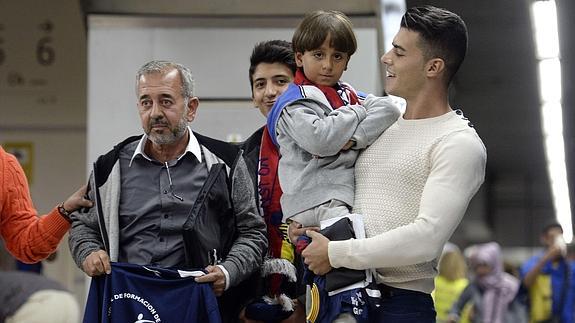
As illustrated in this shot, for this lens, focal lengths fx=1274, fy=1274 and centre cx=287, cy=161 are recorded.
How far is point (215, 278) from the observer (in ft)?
16.1

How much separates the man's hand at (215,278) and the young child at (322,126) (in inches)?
14.1

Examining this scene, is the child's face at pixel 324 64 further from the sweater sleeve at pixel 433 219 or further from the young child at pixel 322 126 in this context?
the sweater sleeve at pixel 433 219

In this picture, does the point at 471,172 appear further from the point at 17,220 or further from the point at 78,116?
the point at 78,116

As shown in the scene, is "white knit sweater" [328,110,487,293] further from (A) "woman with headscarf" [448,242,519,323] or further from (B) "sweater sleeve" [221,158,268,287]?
(A) "woman with headscarf" [448,242,519,323]

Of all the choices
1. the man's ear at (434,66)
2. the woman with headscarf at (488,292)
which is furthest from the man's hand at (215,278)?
the woman with headscarf at (488,292)

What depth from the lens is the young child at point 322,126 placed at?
179 inches

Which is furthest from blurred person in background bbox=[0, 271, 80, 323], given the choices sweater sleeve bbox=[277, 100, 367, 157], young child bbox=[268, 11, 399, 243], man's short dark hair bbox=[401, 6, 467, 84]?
man's short dark hair bbox=[401, 6, 467, 84]

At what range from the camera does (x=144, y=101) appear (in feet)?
16.4

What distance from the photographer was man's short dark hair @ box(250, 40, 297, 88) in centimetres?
567

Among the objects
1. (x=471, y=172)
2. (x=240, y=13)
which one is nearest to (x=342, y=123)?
(x=471, y=172)

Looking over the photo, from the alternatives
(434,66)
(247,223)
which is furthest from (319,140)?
(247,223)

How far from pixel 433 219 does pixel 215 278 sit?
99cm

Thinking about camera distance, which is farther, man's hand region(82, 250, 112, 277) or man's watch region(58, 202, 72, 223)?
man's watch region(58, 202, 72, 223)

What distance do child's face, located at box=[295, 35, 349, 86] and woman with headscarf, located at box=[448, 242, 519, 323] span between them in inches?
349
